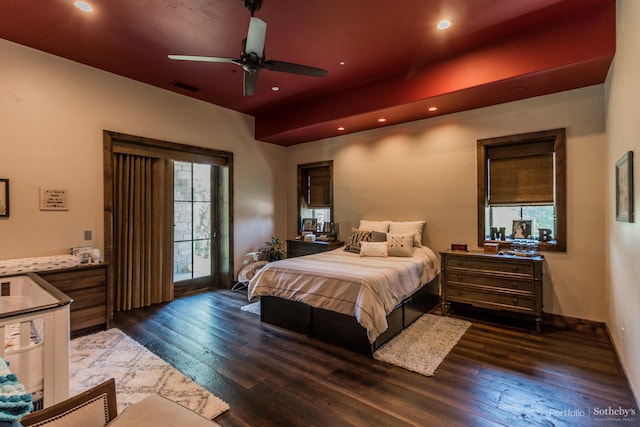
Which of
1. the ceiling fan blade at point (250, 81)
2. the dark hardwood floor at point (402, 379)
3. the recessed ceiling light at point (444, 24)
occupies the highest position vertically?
the recessed ceiling light at point (444, 24)

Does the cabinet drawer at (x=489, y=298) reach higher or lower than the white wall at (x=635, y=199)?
lower

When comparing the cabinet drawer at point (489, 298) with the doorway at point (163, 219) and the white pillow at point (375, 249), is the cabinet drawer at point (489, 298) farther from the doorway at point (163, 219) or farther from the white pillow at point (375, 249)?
the doorway at point (163, 219)

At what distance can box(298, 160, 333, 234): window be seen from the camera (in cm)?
584

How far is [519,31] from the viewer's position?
301 centimetres

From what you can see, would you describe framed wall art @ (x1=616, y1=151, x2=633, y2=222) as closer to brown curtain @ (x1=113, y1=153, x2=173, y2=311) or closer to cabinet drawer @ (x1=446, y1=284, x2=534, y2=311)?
cabinet drawer @ (x1=446, y1=284, x2=534, y2=311)

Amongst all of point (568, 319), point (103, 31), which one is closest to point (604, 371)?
point (568, 319)

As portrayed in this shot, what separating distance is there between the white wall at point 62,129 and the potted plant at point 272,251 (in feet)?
7.53

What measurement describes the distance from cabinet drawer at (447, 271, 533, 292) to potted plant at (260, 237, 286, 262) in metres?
3.10

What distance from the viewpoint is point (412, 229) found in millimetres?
4520

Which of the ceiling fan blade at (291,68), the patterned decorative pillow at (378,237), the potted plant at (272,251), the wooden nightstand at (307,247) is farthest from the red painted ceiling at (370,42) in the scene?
the potted plant at (272,251)

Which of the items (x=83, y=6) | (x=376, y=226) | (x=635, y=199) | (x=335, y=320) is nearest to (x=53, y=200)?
(x=83, y=6)

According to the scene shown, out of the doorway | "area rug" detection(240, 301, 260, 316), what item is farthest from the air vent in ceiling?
"area rug" detection(240, 301, 260, 316)

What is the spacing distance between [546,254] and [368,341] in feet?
8.46

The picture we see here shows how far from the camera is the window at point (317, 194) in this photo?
19.1ft
